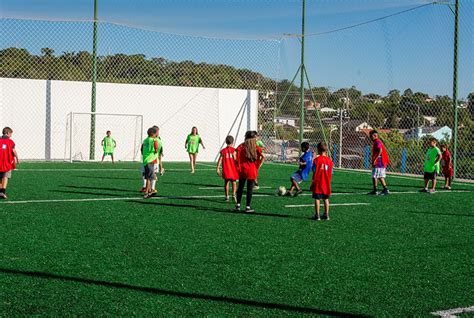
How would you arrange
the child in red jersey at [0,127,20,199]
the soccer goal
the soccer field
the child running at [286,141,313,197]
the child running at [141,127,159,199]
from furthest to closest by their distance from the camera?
1. the soccer goal
2. the child running at [286,141,313,197]
3. the child running at [141,127,159,199]
4. the child in red jersey at [0,127,20,199]
5. the soccer field

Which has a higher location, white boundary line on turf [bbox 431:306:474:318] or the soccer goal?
the soccer goal

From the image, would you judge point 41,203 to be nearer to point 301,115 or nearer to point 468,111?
point 468,111

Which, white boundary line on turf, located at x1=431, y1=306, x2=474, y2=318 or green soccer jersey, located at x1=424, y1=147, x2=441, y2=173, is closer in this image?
white boundary line on turf, located at x1=431, y1=306, x2=474, y2=318

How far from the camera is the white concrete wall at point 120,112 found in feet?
93.5

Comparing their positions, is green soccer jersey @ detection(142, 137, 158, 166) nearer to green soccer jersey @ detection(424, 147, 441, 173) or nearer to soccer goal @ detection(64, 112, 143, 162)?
green soccer jersey @ detection(424, 147, 441, 173)

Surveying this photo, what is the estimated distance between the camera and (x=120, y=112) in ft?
101

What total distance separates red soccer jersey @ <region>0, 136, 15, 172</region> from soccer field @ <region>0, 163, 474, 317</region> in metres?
0.67

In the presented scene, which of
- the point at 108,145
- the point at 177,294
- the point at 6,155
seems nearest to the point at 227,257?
the point at 177,294

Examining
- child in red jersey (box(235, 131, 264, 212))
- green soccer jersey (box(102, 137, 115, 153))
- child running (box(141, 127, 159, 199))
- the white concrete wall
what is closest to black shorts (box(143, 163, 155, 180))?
child running (box(141, 127, 159, 199))

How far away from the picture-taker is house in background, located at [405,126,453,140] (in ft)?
82.1

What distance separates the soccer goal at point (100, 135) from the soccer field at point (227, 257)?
15579mm

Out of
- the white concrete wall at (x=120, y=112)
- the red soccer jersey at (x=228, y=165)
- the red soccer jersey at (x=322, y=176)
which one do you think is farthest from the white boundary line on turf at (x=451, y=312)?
the white concrete wall at (x=120, y=112)

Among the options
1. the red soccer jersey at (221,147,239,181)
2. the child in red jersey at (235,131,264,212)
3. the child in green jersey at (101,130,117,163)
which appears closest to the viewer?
the child in red jersey at (235,131,264,212)

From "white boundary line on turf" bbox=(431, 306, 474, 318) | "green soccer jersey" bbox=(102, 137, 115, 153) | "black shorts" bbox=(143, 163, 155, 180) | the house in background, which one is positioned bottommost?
"white boundary line on turf" bbox=(431, 306, 474, 318)
